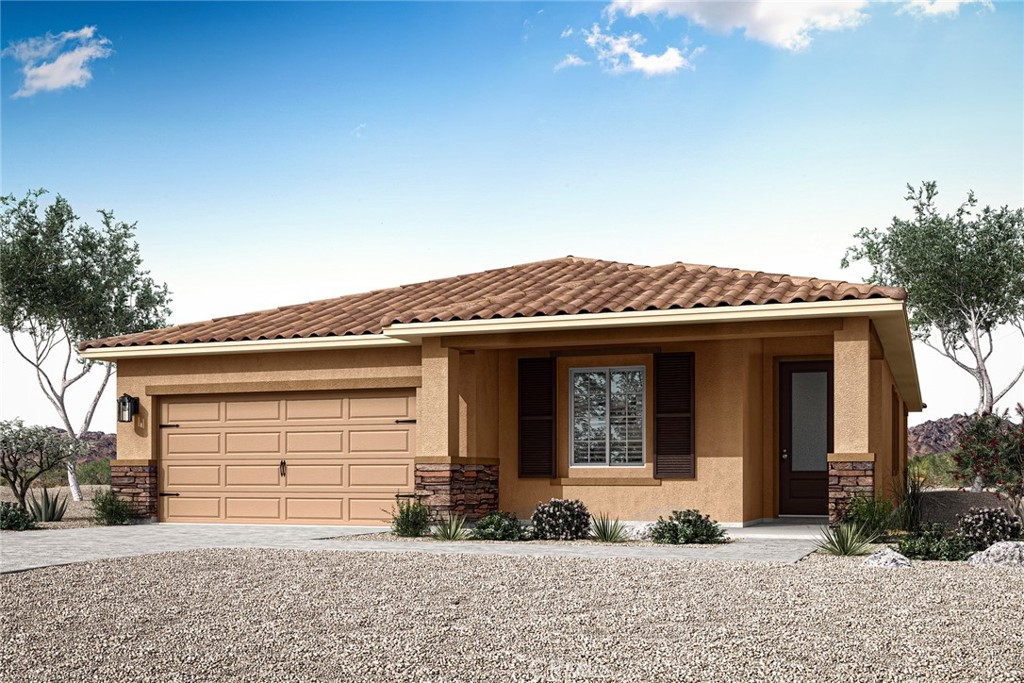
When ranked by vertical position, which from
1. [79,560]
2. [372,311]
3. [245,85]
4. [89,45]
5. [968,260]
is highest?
[89,45]

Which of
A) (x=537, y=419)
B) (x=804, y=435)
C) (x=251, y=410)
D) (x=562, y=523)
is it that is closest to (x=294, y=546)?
(x=562, y=523)

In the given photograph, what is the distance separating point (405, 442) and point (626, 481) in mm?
3308

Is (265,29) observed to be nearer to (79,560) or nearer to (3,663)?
(79,560)

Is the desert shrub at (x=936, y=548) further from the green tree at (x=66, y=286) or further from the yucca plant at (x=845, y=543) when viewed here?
the green tree at (x=66, y=286)

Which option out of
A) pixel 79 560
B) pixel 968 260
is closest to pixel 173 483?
pixel 79 560

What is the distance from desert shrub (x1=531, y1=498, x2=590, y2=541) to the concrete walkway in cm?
88

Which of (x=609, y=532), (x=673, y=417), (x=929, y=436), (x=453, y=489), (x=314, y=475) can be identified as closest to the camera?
(x=609, y=532)

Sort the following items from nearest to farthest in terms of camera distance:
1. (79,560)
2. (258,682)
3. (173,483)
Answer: (258,682)
(79,560)
(173,483)

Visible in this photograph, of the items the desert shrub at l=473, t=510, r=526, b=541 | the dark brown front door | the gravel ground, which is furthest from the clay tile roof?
the gravel ground

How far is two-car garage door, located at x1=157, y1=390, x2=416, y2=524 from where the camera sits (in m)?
17.3

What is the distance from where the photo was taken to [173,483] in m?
18.6

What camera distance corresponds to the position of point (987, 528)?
42.3 ft

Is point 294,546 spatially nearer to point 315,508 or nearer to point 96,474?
point 315,508

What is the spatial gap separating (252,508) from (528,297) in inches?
217
